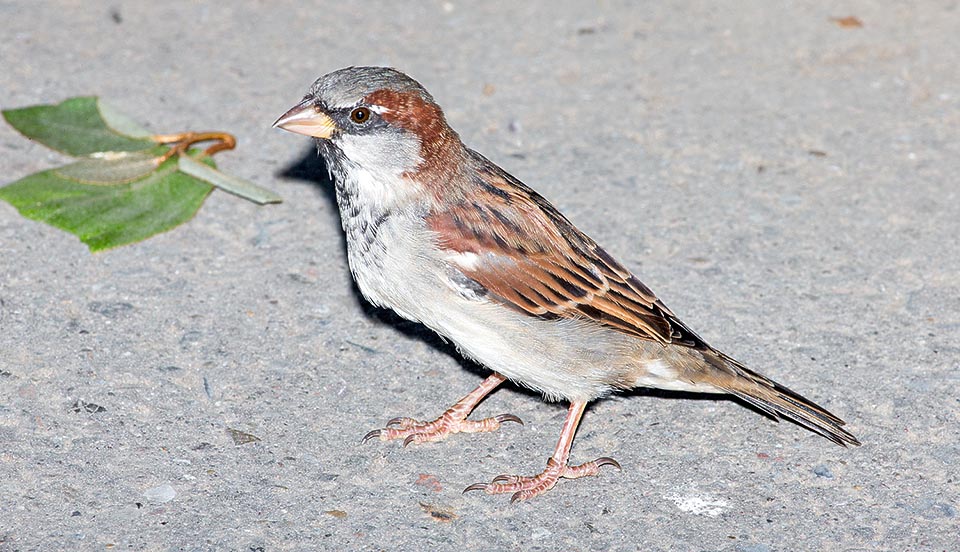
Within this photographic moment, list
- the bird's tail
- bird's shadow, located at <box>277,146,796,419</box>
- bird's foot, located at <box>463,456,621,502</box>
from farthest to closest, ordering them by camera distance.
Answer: bird's shadow, located at <box>277,146,796,419</box>, the bird's tail, bird's foot, located at <box>463,456,621,502</box>

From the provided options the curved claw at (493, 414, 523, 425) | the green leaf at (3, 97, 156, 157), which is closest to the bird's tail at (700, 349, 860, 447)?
the curved claw at (493, 414, 523, 425)

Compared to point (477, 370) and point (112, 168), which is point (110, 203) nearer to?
point (112, 168)

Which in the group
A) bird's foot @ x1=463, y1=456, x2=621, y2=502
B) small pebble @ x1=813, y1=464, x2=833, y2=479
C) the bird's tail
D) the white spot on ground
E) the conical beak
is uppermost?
the conical beak

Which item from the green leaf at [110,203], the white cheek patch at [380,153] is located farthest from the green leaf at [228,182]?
the white cheek patch at [380,153]

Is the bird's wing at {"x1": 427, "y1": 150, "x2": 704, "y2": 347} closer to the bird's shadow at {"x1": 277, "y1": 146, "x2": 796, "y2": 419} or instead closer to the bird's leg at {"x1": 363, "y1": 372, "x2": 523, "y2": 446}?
the bird's shadow at {"x1": 277, "y1": 146, "x2": 796, "y2": 419}

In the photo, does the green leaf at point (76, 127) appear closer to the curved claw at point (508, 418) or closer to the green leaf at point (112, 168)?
the green leaf at point (112, 168)

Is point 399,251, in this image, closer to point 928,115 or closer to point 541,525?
point 541,525

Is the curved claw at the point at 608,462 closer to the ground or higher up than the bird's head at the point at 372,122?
closer to the ground
